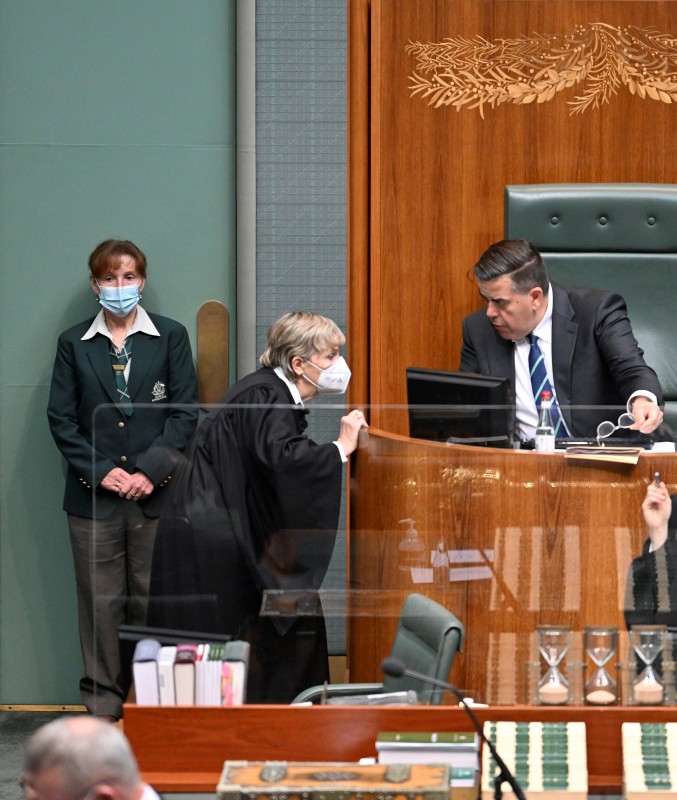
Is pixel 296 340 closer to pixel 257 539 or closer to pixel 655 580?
pixel 257 539

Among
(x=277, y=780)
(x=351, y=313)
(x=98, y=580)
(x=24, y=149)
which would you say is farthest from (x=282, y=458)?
(x=24, y=149)

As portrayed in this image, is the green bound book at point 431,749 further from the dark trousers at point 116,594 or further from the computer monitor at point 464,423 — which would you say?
the computer monitor at point 464,423

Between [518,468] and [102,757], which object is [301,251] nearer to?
[518,468]

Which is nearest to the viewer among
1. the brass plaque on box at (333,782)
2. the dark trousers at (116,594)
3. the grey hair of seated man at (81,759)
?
the grey hair of seated man at (81,759)

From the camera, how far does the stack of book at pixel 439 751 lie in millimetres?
2457

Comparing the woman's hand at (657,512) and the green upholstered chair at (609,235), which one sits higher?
the green upholstered chair at (609,235)

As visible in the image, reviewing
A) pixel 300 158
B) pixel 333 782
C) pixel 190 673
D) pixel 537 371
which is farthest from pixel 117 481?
pixel 300 158

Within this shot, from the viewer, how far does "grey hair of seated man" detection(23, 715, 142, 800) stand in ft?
5.82

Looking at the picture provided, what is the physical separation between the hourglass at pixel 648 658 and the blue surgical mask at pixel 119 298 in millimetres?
2603

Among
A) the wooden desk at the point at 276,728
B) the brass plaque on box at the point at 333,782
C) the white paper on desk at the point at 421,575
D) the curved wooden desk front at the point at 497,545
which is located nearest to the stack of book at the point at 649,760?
the wooden desk at the point at 276,728

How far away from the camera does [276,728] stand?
2.66m

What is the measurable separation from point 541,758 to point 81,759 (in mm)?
1053

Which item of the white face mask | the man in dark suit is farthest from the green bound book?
the man in dark suit

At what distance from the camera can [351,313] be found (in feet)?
16.6
